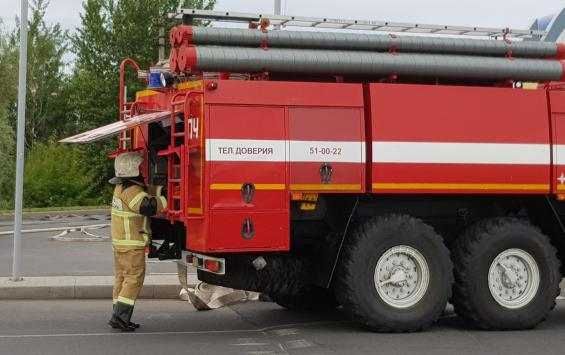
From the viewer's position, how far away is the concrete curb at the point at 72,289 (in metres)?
11.3

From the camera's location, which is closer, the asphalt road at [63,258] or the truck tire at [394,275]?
the truck tire at [394,275]

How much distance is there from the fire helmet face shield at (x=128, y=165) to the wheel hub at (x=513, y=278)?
3.55 m

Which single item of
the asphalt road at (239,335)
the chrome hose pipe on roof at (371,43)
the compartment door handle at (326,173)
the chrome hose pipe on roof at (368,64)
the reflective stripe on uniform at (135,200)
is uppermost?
the chrome hose pipe on roof at (371,43)

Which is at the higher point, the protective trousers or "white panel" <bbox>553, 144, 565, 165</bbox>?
"white panel" <bbox>553, 144, 565, 165</bbox>

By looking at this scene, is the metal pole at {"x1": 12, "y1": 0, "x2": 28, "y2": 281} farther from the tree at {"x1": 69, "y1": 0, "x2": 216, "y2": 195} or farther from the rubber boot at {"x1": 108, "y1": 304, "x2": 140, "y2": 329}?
the tree at {"x1": 69, "y1": 0, "x2": 216, "y2": 195}

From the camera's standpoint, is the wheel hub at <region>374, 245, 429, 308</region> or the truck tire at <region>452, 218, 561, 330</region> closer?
the wheel hub at <region>374, 245, 429, 308</region>

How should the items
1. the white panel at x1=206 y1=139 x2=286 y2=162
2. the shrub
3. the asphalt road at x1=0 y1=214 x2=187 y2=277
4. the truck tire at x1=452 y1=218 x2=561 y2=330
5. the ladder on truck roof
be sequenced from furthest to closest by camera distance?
1. the shrub
2. the asphalt road at x1=0 y1=214 x2=187 y2=277
3. the truck tire at x1=452 y1=218 x2=561 y2=330
4. the ladder on truck roof
5. the white panel at x1=206 y1=139 x2=286 y2=162

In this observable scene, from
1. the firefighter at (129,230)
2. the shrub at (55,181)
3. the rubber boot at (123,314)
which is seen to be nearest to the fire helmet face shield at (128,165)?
the firefighter at (129,230)

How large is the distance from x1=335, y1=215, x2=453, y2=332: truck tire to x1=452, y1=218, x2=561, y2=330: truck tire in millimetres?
288

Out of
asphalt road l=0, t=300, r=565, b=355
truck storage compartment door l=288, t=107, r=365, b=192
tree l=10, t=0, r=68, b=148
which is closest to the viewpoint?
asphalt road l=0, t=300, r=565, b=355

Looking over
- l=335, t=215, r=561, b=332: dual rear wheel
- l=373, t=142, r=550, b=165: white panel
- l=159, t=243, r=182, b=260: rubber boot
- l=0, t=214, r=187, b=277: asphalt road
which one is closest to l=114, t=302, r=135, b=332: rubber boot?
l=159, t=243, r=182, b=260: rubber boot

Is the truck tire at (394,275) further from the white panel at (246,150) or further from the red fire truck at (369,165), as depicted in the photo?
the white panel at (246,150)

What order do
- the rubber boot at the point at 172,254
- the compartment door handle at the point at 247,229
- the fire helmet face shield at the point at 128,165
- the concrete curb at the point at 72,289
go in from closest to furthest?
1. the compartment door handle at the point at 247,229
2. the fire helmet face shield at the point at 128,165
3. the rubber boot at the point at 172,254
4. the concrete curb at the point at 72,289

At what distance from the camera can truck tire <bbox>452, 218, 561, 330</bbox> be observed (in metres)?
8.96
